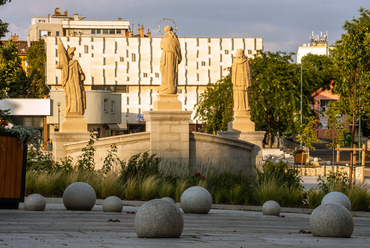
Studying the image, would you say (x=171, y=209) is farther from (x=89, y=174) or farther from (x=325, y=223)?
(x=89, y=174)

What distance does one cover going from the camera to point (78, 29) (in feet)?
419

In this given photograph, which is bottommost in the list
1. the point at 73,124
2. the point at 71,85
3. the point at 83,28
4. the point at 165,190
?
the point at 165,190

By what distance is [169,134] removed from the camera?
2559 centimetres

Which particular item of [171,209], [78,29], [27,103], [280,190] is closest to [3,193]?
[171,209]

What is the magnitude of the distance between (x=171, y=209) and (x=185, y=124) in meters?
16.2

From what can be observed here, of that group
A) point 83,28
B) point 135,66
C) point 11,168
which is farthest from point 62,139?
point 83,28

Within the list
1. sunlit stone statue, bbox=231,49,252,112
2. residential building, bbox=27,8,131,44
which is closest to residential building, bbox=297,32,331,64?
residential building, bbox=27,8,131,44

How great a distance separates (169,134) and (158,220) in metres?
16.2

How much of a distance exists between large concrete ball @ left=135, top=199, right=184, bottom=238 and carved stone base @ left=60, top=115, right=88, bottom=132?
18.4m

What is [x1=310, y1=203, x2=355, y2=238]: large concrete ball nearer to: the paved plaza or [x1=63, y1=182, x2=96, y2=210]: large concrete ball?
the paved plaza

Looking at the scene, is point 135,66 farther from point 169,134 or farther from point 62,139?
point 169,134

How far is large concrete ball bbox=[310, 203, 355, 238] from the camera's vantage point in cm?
1045

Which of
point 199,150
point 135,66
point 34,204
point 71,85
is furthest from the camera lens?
point 135,66

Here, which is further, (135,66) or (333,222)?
(135,66)
